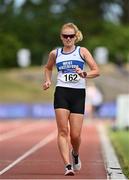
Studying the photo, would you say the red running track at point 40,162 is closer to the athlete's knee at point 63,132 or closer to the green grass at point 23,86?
the athlete's knee at point 63,132

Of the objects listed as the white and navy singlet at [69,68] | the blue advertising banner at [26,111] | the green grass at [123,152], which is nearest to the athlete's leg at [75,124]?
the white and navy singlet at [69,68]

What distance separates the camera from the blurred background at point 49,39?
5950 centimetres

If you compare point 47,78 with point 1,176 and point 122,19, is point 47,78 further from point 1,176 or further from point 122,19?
point 122,19

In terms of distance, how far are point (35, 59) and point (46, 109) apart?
31083 millimetres

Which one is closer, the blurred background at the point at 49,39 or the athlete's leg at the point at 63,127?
the athlete's leg at the point at 63,127

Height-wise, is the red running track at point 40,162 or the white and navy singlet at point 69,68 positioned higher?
the white and navy singlet at point 69,68

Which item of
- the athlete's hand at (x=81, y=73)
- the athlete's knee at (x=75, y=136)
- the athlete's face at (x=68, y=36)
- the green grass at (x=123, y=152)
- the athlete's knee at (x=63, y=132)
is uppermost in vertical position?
the athlete's face at (x=68, y=36)

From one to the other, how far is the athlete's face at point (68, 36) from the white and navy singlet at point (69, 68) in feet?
0.50

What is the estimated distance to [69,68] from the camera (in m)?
10.7

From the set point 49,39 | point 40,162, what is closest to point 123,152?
point 40,162

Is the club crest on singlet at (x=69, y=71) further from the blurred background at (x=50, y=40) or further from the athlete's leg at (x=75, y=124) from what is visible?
the blurred background at (x=50, y=40)

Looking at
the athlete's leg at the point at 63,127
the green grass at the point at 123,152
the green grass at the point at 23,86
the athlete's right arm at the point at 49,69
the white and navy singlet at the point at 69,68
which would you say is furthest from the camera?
the green grass at the point at 23,86

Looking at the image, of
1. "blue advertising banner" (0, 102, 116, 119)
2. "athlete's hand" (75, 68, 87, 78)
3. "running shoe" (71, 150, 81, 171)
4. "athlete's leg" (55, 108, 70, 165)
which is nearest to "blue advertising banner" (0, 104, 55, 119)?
"blue advertising banner" (0, 102, 116, 119)

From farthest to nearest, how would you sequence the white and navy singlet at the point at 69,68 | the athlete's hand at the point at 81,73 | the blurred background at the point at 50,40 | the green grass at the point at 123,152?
1. the blurred background at the point at 50,40
2. the green grass at the point at 123,152
3. the white and navy singlet at the point at 69,68
4. the athlete's hand at the point at 81,73
